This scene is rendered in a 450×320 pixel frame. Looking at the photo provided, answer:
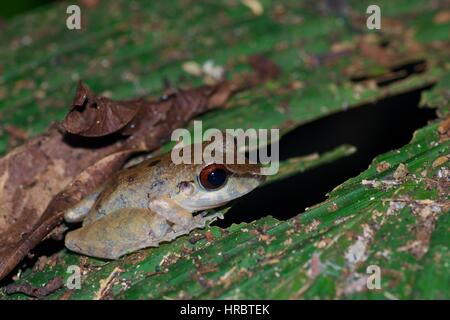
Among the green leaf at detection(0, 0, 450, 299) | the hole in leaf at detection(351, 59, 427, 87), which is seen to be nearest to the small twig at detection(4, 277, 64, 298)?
the green leaf at detection(0, 0, 450, 299)

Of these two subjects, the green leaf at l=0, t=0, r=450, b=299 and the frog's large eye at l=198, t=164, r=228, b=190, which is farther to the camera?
the frog's large eye at l=198, t=164, r=228, b=190

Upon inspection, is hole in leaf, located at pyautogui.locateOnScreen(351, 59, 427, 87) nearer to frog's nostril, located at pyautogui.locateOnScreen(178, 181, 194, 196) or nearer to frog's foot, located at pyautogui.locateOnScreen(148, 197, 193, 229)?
frog's nostril, located at pyautogui.locateOnScreen(178, 181, 194, 196)

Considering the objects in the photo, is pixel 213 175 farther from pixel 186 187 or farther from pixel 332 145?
pixel 332 145

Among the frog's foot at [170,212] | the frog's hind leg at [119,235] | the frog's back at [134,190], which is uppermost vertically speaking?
the frog's back at [134,190]

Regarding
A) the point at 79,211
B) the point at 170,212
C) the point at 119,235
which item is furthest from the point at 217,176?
the point at 79,211

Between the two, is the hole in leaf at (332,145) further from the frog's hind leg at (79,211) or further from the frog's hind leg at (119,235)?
the frog's hind leg at (79,211)

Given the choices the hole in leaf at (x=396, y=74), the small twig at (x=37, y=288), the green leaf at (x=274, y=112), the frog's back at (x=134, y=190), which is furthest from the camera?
the hole in leaf at (x=396, y=74)

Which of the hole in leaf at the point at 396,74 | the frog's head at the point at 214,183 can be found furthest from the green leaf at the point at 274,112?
the frog's head at the point at 214,183
